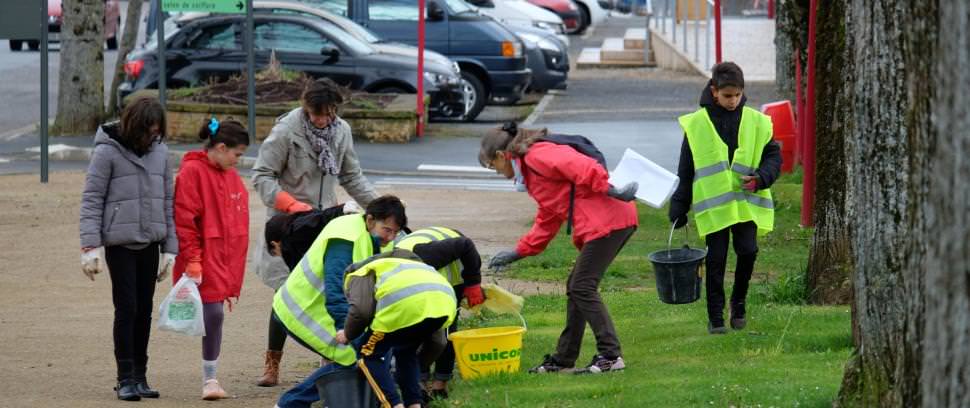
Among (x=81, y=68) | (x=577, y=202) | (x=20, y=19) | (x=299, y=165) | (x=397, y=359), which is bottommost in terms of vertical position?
(x=397, y=359)

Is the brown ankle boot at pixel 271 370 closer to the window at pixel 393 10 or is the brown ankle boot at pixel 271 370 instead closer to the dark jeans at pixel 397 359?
the dark jeans at pixel 397 359

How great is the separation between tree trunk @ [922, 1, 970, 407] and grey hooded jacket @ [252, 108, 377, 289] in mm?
4310

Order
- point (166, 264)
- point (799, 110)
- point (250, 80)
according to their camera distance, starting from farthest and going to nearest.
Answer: point (250, 80) < point (799, 110) < point (166, 264)

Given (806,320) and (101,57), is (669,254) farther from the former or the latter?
(101,57)

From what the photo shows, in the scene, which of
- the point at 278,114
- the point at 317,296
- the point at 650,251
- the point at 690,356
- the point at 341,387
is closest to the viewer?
the point at 341,387

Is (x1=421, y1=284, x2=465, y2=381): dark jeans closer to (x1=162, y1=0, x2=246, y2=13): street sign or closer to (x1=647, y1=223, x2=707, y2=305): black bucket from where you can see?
(x1=647, y1=223, x2=707, y2=305): black bucket

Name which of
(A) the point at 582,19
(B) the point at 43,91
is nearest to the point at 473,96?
(B) the point at 43,91

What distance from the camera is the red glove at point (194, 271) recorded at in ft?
26.3

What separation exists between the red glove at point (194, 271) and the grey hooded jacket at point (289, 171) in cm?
58

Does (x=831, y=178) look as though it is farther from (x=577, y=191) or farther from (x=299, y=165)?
(x=299, y=165)

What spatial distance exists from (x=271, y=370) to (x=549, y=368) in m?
1.40

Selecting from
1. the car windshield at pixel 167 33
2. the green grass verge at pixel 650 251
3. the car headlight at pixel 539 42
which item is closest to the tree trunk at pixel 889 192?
the green grass verge at pixel 650 251

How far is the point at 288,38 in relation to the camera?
73.9 feet

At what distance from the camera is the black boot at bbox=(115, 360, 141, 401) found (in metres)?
8.09
